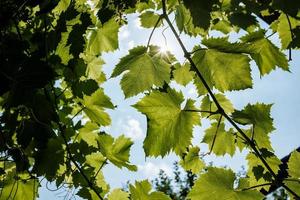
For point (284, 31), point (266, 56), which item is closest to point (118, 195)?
point (266, 56)

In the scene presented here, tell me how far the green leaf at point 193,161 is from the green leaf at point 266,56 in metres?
0.80

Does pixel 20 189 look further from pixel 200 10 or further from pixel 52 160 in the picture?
pixel 200 10

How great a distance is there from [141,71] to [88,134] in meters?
1.09

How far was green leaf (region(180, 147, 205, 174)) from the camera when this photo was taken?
2.65m

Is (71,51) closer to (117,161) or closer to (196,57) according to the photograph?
(196,57)

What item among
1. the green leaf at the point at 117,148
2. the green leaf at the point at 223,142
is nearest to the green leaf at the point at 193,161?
the green leaf at the point at 223,142

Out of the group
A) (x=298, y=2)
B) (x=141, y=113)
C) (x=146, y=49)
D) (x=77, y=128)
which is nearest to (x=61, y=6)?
(x=77, y=128)

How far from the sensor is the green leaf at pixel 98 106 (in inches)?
108

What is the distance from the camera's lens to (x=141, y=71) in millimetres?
1864

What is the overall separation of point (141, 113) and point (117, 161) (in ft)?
3.25

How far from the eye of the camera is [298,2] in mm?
1527

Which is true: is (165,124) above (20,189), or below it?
below

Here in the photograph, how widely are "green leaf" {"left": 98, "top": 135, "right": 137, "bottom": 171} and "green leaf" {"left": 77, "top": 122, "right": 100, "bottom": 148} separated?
4.1 inches

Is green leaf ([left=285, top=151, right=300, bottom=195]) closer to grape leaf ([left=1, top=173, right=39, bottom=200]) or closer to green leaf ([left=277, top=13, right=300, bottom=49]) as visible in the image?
green leaf ([left=277, top=13, right=300, bottom=49])
